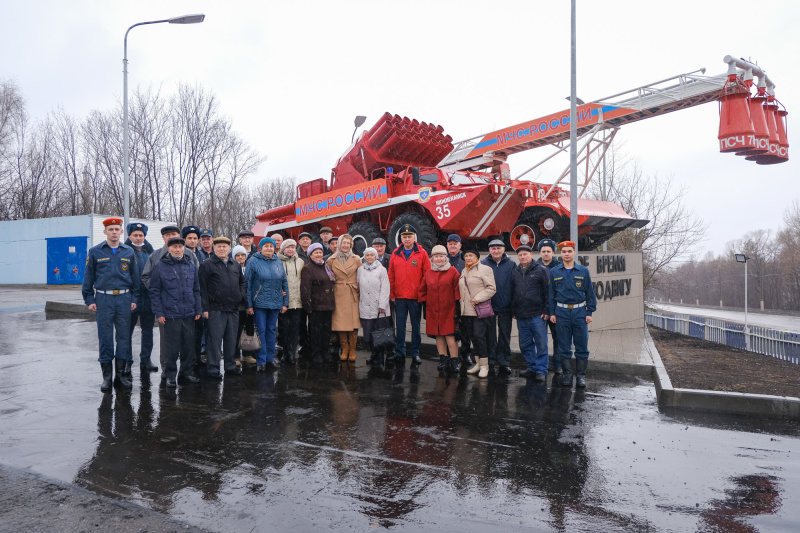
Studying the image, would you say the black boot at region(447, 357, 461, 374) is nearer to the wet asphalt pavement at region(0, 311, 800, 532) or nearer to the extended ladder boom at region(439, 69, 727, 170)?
the wet asphalt pavement at region(0, 311, 800, 532)

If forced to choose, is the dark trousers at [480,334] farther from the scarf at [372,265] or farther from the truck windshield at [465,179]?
the truck windshield at [465,179]

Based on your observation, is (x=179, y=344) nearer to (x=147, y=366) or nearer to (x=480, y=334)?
(x=147, y=366)

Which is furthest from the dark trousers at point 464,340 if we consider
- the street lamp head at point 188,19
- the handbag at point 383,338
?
the street lamp head at point 188,19

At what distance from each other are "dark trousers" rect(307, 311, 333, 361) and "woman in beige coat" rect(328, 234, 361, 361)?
5.5 inches

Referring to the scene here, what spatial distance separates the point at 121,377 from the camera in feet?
20.8

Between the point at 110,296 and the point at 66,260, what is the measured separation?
24566mm

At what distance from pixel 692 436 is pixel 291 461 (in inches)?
138

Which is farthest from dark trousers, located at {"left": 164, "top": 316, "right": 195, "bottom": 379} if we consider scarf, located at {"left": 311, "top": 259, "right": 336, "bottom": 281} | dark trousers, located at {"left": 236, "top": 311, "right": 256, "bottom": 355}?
scarf, located at {"left": 311, "top": 259, "right": 336, "bottom": 281}

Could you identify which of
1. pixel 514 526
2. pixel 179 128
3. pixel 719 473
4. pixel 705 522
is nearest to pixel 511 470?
pixel 514 526

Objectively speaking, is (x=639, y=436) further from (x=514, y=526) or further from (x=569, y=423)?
(x=514, y=526)

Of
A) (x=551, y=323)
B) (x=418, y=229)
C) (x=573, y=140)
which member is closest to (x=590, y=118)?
(x=573, y=140)

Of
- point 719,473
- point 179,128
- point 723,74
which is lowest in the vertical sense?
point 719,473

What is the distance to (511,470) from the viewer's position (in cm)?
390

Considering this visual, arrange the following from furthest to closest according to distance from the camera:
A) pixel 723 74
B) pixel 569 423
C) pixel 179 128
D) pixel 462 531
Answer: pixel 179 128 → pixel 723 74 → pixel 569 423 → pixel 462 531
